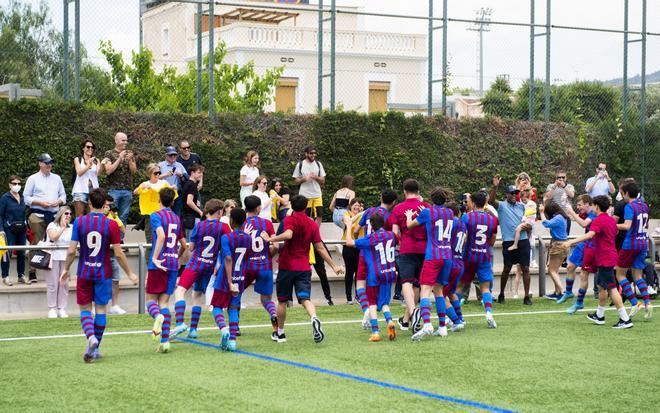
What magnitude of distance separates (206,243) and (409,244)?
107 inches

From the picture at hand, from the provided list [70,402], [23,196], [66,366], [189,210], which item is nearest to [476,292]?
[189,210]

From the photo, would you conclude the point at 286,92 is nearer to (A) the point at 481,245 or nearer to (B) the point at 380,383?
(A) the point at 481,245

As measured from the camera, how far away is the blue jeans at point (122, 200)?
17141 mm

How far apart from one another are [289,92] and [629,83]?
8325 mm

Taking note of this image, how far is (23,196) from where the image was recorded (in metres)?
16.3

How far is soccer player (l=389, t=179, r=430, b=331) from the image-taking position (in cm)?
1285

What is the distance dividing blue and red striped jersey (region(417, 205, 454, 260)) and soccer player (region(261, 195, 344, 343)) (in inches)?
50.7

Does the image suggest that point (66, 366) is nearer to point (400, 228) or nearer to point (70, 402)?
point (70, 402)

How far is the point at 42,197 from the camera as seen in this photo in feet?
53.4

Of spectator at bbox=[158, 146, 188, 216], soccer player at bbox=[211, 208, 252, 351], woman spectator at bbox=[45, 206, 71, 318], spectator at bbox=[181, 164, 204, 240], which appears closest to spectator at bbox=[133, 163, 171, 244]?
spectator at bbox=[158, 146, 188, 216]

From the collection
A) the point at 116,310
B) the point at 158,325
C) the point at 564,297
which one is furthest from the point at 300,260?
the point at 564,297

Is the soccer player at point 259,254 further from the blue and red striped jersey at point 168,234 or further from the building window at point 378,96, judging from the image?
the building window at point 378,96

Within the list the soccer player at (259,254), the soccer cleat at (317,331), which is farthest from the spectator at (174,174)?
the soccer cleat at (317,331)

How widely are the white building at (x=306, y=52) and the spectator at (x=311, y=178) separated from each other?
2794 millimetres
